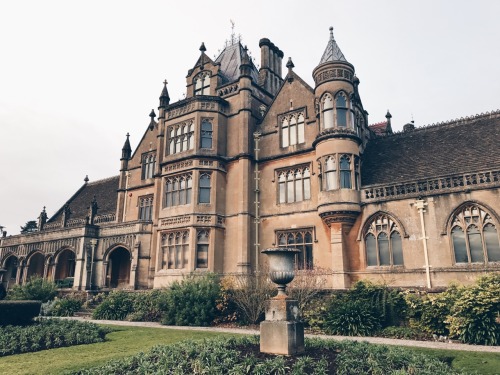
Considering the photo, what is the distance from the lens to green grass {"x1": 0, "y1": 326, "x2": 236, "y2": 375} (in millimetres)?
9289

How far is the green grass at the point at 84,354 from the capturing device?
9.29m

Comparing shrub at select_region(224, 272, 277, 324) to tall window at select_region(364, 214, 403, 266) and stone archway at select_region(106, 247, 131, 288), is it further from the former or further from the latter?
stone archway at select_region(106, 247, 131, 288)

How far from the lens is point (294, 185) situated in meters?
24.5

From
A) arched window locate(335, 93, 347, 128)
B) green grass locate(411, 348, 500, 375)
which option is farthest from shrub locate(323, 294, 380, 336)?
arched window locate(335, 93, 347, 128)

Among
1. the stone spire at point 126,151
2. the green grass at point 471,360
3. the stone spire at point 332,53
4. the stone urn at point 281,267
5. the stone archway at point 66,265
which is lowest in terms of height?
the green grass at point 471,360

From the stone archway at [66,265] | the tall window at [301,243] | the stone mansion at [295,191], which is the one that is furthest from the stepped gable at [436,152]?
the stone archway at [66,265]

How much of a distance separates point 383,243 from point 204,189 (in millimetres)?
11757

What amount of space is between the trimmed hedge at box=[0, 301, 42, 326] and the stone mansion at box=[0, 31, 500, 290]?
818cm

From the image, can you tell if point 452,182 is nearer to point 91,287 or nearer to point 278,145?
point 278,145

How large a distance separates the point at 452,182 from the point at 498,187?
6.21ft

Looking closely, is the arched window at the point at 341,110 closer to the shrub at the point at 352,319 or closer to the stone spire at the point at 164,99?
the shrub at the point at 352,319

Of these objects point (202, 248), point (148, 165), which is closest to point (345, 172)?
point (202, 248)

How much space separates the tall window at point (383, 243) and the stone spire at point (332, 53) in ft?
32.9

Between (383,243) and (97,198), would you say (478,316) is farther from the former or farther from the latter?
(97,198)
